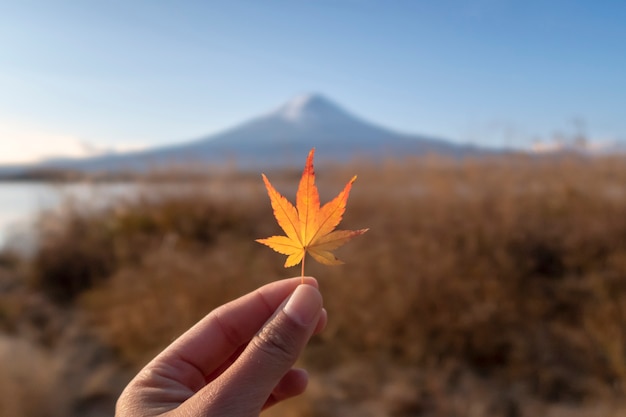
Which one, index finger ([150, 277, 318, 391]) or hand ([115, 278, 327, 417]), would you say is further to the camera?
index finger ([150, 277, 318, 391])

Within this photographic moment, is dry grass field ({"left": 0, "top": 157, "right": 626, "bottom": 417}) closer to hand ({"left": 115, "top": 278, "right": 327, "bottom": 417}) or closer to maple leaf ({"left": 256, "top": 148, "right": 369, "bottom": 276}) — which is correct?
hand ({"left": 115, "top": 278, "right": 327, "bottom": 417})

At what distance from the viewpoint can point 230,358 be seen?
986mm

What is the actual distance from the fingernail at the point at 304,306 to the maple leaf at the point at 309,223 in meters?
0.08

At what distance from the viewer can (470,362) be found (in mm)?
→ 2938

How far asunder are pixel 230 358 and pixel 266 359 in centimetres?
30

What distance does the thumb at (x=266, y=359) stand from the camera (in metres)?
0.68

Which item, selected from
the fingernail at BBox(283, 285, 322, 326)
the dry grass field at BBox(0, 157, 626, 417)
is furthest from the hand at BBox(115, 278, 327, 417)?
the dry grass field at BBox(0, 157, 626, 417)

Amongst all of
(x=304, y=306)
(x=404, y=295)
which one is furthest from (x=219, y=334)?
(x=404, y=295)

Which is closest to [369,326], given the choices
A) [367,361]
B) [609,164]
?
[367,361]

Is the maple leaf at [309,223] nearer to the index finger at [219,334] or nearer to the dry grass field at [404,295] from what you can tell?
the index finger at [219,334]

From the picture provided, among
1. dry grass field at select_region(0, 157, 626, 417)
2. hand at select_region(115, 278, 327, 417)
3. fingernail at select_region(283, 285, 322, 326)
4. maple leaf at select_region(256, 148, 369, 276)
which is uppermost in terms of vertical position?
maple leaf at select_region(256, 148, 369, 276)

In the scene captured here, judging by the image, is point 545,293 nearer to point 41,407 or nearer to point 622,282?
point 622,282

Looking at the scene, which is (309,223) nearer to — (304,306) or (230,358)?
(304,306)

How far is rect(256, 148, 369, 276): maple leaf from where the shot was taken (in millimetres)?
667
